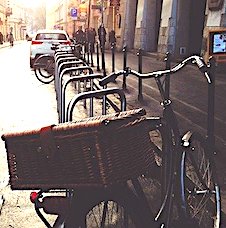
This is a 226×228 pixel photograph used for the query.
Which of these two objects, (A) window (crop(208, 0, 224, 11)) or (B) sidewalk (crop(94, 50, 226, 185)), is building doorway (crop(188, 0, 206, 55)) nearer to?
(A) window (crop(208, 0, 224, 11))

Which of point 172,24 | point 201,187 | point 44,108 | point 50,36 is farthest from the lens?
point 50,36

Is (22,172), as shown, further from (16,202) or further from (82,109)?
(82,109)

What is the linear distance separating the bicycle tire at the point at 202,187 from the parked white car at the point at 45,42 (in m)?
14.6

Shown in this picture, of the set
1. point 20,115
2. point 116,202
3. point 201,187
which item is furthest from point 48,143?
point 20,115

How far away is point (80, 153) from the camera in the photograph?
7.41 ft

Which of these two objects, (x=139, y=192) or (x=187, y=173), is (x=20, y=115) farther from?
(x=139, y=192)

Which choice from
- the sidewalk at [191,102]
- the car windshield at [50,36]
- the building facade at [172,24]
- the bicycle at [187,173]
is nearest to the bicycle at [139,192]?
the bicycle at [187,173]

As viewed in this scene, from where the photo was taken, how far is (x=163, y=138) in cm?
294

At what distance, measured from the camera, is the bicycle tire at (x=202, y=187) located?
3057mm

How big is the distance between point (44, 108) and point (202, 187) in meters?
6.09

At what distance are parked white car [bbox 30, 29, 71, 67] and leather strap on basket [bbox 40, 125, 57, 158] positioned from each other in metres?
15.3

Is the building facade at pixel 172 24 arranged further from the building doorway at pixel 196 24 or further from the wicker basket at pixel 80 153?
the wicker basket at pixel 80 153

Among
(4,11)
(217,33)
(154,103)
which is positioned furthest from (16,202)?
(4,11)

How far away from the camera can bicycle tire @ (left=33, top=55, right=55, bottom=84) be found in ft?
42.7
